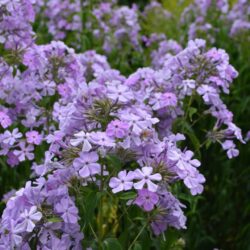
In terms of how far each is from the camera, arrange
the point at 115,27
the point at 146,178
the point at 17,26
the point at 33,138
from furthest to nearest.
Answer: the point at 115,27 < the point at 17,26 < the point at 33,138 < the point at 146,178

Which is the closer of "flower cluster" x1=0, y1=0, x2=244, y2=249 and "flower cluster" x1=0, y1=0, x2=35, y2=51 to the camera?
"flower cluster" x1=0, y1=0, x2=244, y2=249

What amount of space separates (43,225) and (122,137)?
1.20 feet

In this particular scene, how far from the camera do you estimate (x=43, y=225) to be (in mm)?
1792

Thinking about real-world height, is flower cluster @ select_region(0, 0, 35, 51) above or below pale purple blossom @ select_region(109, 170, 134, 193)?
above

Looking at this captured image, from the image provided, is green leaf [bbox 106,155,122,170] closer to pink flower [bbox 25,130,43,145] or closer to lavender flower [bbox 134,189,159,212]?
lavender flower [bbox 134,189,159,212]

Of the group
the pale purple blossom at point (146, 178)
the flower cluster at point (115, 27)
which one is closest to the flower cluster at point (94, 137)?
the pale purple blossom at point (146, 178)

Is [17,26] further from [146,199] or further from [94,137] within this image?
[146,199]

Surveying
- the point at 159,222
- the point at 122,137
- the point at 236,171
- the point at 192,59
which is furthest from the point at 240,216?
the point at 122,137

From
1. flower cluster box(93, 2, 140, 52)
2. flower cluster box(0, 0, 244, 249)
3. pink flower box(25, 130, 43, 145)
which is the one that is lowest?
flower cluster box(93, 2, 140, 52)

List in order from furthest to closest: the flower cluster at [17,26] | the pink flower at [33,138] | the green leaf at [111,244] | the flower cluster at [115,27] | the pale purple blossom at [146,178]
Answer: the flower cluster at [115,27]
the flower cluster at [17,26]
the pink flower at [33,138]
the green leaf at [111,244]
the pale purple blossom at [146,178]

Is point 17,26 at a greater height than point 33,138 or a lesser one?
greater

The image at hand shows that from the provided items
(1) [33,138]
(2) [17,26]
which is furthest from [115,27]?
(1) [33,138]

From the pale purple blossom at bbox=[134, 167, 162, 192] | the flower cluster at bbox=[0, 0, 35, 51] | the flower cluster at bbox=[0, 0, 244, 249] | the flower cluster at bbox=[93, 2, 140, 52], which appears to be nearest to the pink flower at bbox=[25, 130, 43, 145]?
the flower cluster at bbox=[0, 0, 244, 249]

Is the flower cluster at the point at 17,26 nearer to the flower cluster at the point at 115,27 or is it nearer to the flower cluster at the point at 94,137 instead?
the flower cluster at the point at 94,137
